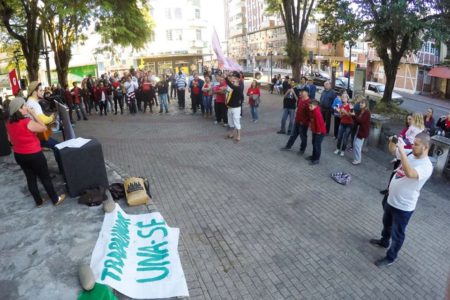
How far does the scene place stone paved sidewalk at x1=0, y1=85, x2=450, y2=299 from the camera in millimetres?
4527

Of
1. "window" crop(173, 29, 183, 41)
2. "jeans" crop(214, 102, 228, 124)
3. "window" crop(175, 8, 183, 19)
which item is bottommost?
"jeans" crop(214, 102, 228, 124)

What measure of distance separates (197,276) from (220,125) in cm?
955

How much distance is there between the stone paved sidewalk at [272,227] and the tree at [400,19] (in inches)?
208

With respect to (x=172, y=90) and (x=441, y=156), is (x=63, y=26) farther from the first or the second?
(x=441, y=156)

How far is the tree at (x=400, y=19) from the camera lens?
12.5 meters

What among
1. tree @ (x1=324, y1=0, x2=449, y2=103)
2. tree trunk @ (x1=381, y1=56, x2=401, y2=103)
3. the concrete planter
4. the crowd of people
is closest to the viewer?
the crowd of people

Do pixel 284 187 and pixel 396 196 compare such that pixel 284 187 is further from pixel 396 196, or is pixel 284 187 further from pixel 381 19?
pixel 381 19

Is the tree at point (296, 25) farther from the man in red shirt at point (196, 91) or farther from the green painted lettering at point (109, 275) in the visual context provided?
the green painted lettering at point (109, 275)

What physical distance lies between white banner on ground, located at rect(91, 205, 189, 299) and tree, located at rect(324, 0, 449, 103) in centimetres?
1143

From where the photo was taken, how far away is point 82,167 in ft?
20.5

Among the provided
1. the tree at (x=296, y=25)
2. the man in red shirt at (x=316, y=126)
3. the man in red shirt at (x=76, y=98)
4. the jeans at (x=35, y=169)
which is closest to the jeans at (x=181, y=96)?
the man in red shirt at (x=76, y=98)

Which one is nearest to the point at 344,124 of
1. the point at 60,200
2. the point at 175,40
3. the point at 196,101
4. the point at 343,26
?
the point at 343,26

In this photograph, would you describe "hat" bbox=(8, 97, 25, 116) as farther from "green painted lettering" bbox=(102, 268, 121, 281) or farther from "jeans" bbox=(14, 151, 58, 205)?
"green painted lettering" bbox=(102, 268, 121, 281)

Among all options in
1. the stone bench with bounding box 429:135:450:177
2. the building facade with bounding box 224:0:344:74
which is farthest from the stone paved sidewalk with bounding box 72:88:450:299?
the building facade with bounding box 224:0:344:74
